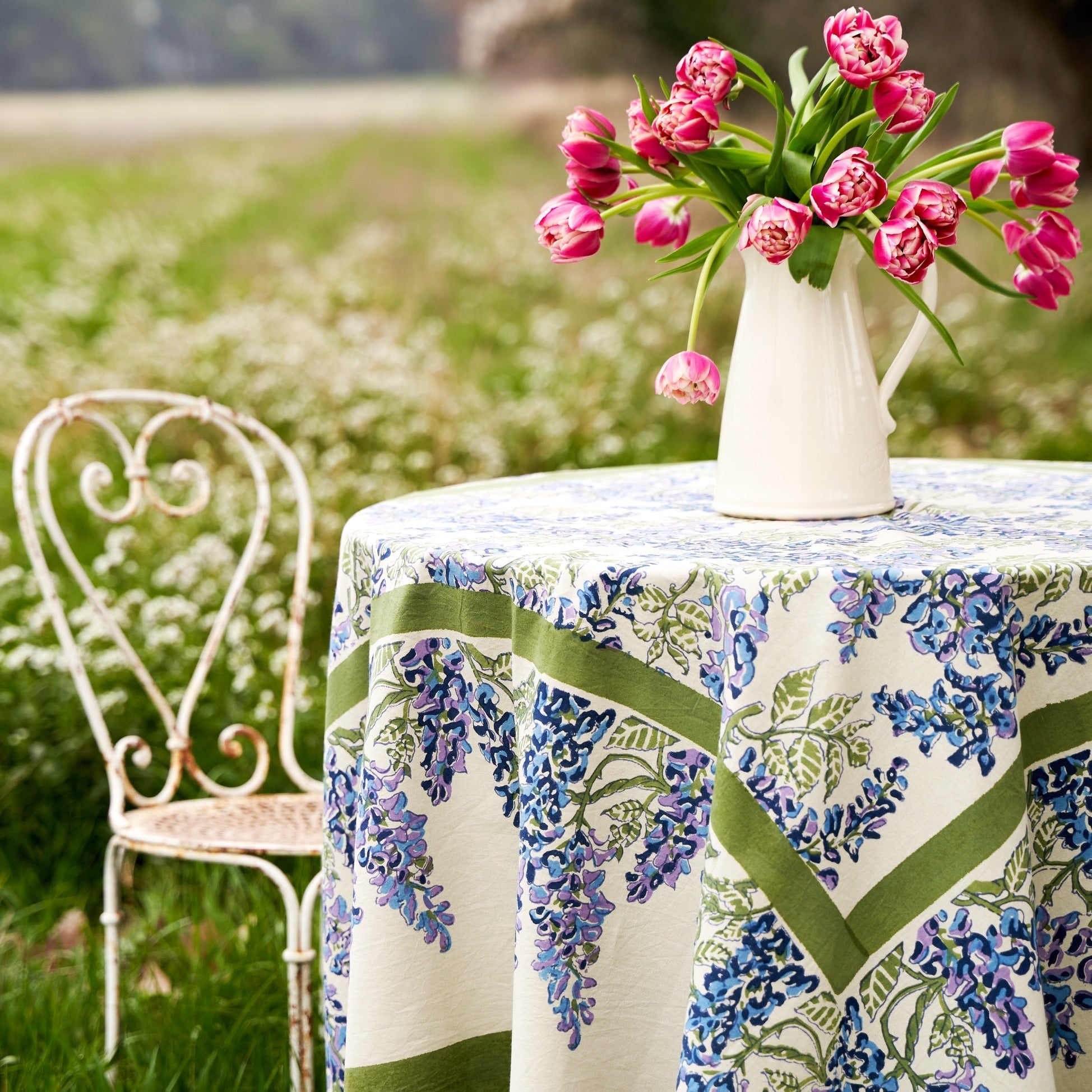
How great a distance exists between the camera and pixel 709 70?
115cm

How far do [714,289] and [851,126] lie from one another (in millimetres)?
3063

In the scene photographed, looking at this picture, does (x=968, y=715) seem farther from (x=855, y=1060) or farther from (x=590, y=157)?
(x=590, y=157)

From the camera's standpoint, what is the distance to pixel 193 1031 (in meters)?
1.74

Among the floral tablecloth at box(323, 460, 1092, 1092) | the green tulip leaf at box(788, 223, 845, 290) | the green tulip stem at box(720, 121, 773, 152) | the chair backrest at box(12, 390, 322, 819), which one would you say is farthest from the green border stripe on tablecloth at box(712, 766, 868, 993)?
the chair backrest at box(12, 390, 322, 819)

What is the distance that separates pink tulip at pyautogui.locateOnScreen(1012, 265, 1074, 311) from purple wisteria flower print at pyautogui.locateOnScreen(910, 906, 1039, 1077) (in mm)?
690

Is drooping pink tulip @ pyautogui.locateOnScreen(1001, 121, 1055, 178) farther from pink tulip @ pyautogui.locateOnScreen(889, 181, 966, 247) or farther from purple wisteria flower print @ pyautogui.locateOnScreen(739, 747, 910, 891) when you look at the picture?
purple wisteria flower print @ pyautogui.locateOnScreen(739, 747, 910, 891)

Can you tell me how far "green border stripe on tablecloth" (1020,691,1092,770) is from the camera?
3.28ft

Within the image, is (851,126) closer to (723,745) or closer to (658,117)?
(658,117)

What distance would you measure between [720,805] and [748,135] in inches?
26.6

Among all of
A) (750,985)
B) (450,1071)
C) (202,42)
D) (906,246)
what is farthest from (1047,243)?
(202,42)

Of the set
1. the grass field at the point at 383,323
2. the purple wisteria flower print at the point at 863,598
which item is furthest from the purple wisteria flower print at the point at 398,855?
the grass field at the point at 383,323

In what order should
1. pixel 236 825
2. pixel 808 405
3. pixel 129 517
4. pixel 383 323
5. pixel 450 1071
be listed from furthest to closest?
1. pixel 383 323
2. pixel 129 517
3. pixel 236 825
4. pixel 808 405
5. pixel 450 1071

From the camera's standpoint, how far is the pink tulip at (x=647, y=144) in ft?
4.06

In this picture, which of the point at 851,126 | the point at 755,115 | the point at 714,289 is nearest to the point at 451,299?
the point at 714,289
